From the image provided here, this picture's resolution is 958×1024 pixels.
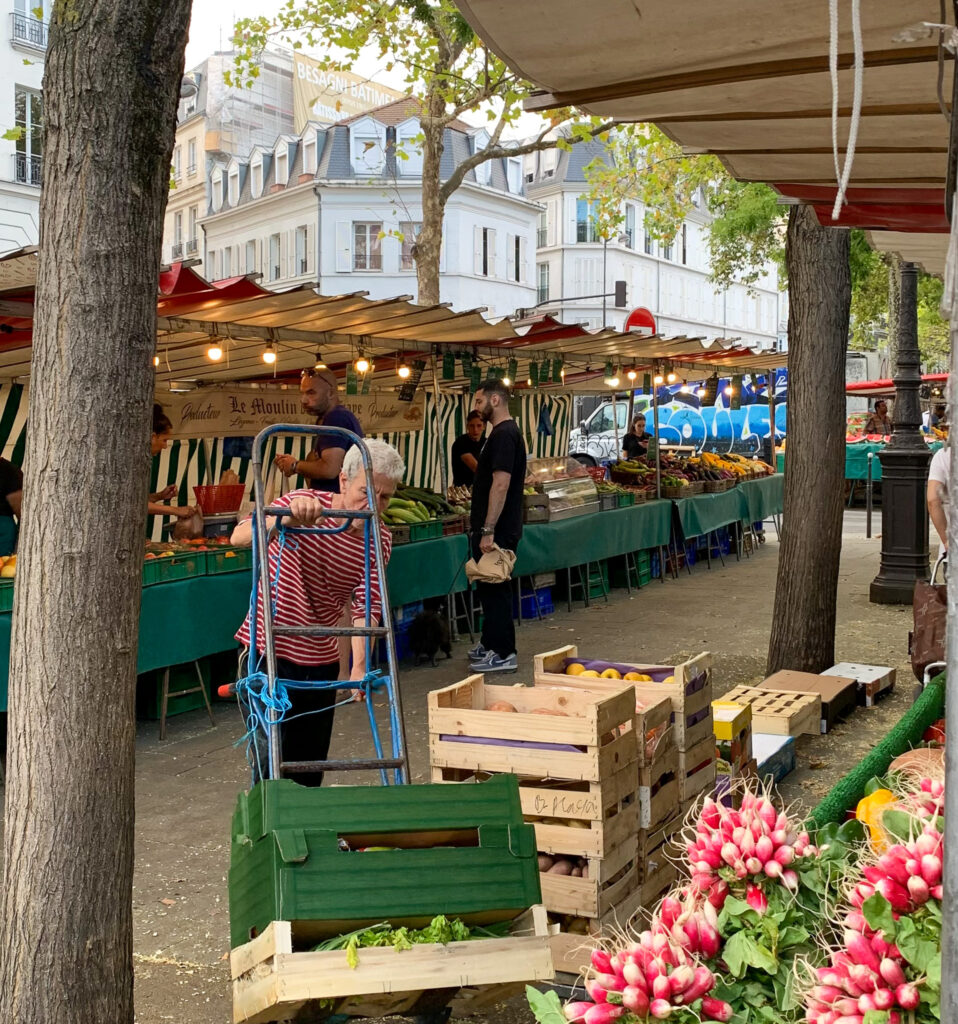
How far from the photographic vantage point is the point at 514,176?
166 ft

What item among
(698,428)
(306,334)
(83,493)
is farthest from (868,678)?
(698,428)

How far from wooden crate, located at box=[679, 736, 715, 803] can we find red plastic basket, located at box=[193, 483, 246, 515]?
5.67 meters

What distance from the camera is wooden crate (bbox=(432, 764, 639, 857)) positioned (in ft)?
12.6

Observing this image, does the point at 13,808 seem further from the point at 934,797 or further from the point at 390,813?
the point at 934,797

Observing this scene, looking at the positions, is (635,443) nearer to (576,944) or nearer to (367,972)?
(576,944)

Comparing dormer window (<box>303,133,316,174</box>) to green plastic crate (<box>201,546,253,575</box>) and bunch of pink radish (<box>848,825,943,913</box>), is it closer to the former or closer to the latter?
green plastic crate (<box>201,546,253,575</box>)

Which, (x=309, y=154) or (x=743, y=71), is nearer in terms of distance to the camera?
(x=743, y=71)

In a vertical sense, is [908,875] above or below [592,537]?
above

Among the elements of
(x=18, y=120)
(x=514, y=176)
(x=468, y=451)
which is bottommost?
(x=468, y=451)

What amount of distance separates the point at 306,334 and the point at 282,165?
147ft

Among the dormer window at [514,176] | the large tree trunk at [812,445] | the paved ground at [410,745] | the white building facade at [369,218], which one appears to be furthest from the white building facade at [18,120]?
the dormer window at [514,176]

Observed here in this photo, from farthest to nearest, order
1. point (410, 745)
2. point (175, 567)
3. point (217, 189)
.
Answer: point (217, 189), point (175, 567), point (410, 745)

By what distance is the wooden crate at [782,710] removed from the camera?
6359 mm

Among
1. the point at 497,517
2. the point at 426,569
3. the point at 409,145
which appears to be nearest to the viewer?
the point at 497,517
